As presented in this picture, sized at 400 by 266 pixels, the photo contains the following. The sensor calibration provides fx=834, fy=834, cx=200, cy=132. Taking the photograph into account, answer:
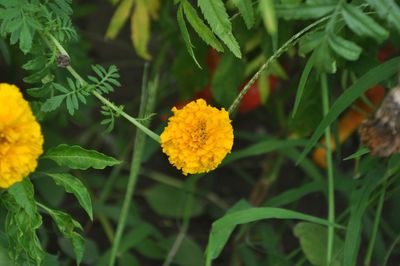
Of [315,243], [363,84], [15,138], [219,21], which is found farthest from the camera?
[315,243]

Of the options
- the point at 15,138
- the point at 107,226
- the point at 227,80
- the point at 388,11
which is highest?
the point at 388,11

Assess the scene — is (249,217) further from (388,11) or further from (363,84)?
(388,11)

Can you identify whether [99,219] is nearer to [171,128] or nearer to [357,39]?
[357,39]

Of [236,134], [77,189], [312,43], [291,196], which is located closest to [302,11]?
[312,43]

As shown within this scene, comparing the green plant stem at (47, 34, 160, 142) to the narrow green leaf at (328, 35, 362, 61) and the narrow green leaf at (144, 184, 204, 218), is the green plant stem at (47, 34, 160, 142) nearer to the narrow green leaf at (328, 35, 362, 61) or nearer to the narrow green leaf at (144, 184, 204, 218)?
the narrow green leaf at (328, 35, 362, 61)

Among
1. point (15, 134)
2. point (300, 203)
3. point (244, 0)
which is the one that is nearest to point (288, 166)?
point (300, 203)

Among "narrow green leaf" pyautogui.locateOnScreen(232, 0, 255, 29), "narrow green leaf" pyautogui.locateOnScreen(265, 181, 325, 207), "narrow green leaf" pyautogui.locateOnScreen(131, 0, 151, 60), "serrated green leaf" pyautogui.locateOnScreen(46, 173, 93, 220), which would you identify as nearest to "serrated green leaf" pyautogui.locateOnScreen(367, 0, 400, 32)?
"narrow green leaf" pyautogui.locateOnScreen(232, 0, 255, 29)

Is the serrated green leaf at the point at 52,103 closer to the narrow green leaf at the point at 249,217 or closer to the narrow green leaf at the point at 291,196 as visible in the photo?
the narrow green leaf at the point at 249,217

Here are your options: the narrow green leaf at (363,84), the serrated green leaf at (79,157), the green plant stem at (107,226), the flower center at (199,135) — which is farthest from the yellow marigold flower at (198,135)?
the green plant stem at (107,226)
